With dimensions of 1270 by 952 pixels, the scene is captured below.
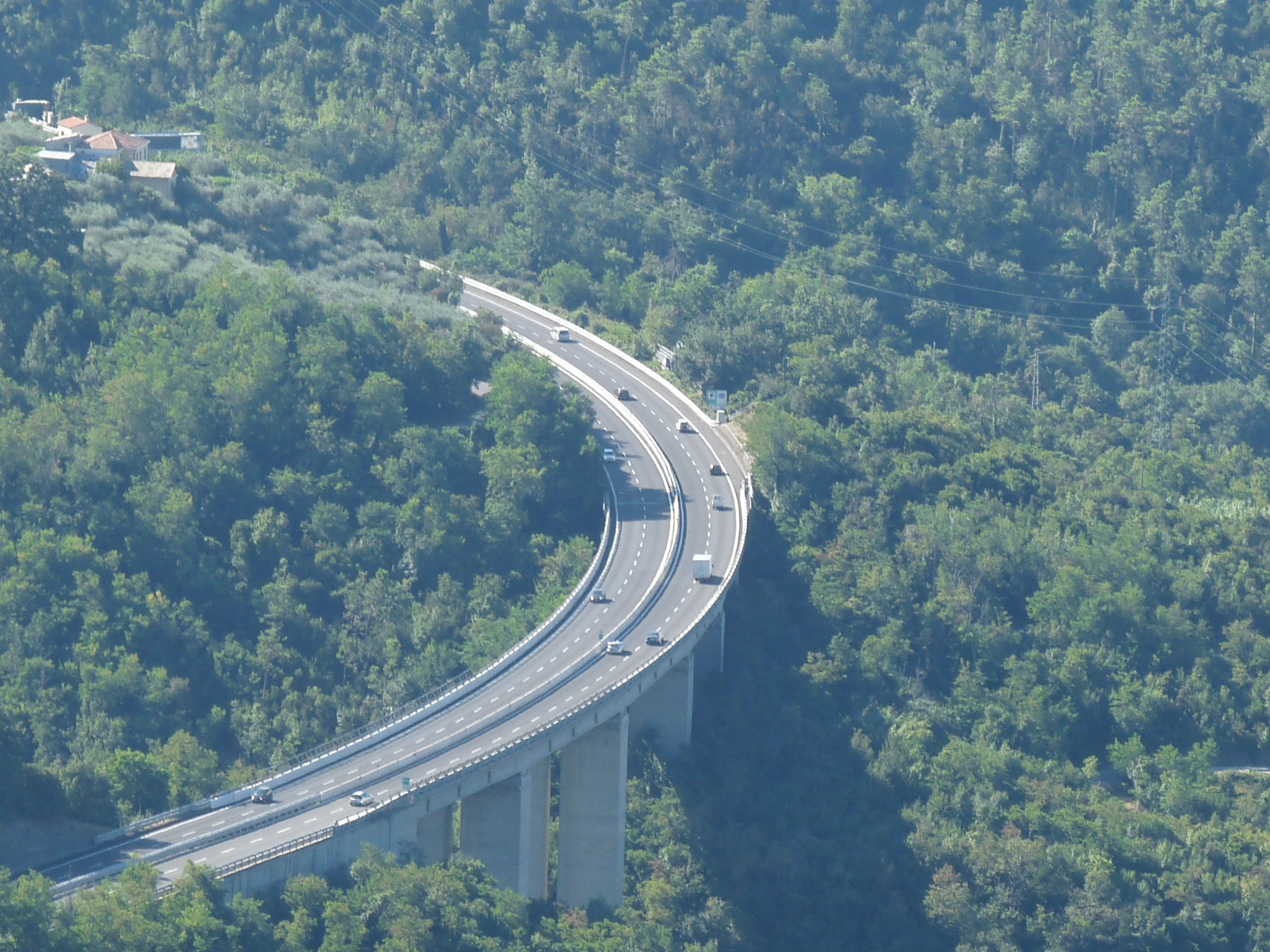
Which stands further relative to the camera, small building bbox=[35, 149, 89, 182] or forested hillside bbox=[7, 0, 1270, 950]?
small building bbox=[35, 149, 89, 182]

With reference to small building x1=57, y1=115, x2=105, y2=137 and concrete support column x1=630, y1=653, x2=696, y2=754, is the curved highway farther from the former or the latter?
small building x1=57, y1=115, x2=105, y2=137

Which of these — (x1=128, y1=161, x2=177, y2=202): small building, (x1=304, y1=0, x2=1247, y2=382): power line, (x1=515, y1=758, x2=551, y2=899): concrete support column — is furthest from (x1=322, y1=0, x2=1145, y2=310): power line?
(x1=515, y1=758, x2=551, y2=899): concrete support column

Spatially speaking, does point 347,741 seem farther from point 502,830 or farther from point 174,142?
point 174,142

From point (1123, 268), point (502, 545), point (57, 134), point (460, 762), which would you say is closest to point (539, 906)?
point (460, 762)

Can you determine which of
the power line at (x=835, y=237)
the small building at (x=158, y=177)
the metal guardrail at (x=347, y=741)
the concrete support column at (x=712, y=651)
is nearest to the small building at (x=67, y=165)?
the small building at (x=158, y=177)

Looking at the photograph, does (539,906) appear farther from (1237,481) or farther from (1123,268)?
(1123,268)

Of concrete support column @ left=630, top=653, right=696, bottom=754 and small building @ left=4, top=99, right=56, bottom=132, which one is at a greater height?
small building @ left=4, top=99, right=56, bottom=132
